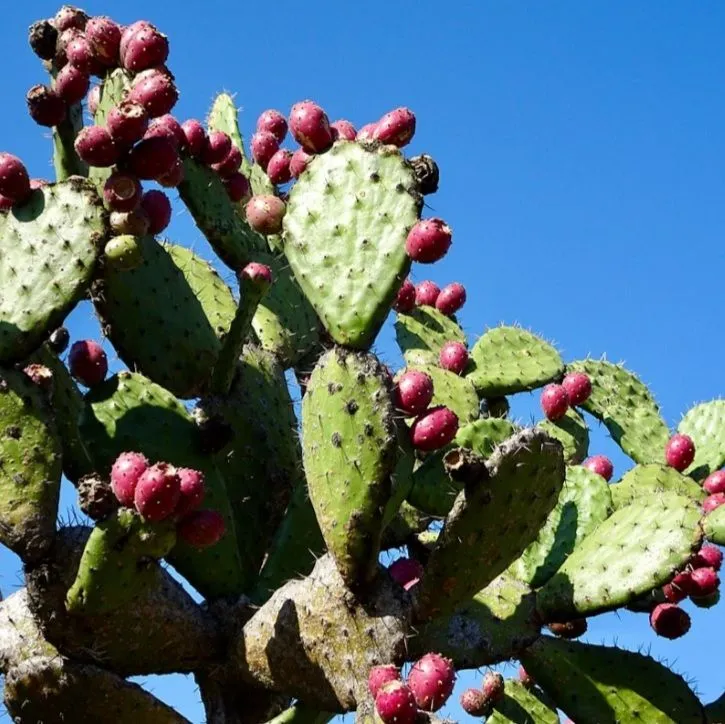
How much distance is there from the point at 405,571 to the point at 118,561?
839 millimetres

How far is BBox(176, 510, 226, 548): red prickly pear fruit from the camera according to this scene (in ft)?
7.84

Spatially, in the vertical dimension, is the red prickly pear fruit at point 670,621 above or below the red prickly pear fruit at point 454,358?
below

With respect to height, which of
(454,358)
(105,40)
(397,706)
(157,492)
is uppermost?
(454,358)

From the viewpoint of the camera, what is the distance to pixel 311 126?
2.89 meters

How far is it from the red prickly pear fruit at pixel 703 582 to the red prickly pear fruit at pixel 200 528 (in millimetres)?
1488

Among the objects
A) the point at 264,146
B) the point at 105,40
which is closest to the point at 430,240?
the point at 105,40

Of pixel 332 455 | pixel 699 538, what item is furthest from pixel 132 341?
pixel 699 538

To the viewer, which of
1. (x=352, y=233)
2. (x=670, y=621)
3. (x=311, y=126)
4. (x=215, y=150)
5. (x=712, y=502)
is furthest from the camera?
(x=712, y=502)

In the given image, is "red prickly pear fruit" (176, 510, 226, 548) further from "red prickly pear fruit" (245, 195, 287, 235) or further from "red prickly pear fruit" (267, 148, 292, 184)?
"red prickly pear fruit" (267, 148, 292, 184)

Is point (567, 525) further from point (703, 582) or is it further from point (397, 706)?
point (397, 706)

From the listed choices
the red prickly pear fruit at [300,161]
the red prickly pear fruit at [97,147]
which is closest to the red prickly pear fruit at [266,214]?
the red prickly pear fruit at [300,161]

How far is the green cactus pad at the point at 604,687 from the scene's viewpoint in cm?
309

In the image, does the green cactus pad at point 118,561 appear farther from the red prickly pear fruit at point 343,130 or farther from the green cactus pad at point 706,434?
the green cactus pad at point 706,434

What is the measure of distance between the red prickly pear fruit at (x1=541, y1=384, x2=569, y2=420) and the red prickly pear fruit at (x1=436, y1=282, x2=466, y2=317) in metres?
0.63
